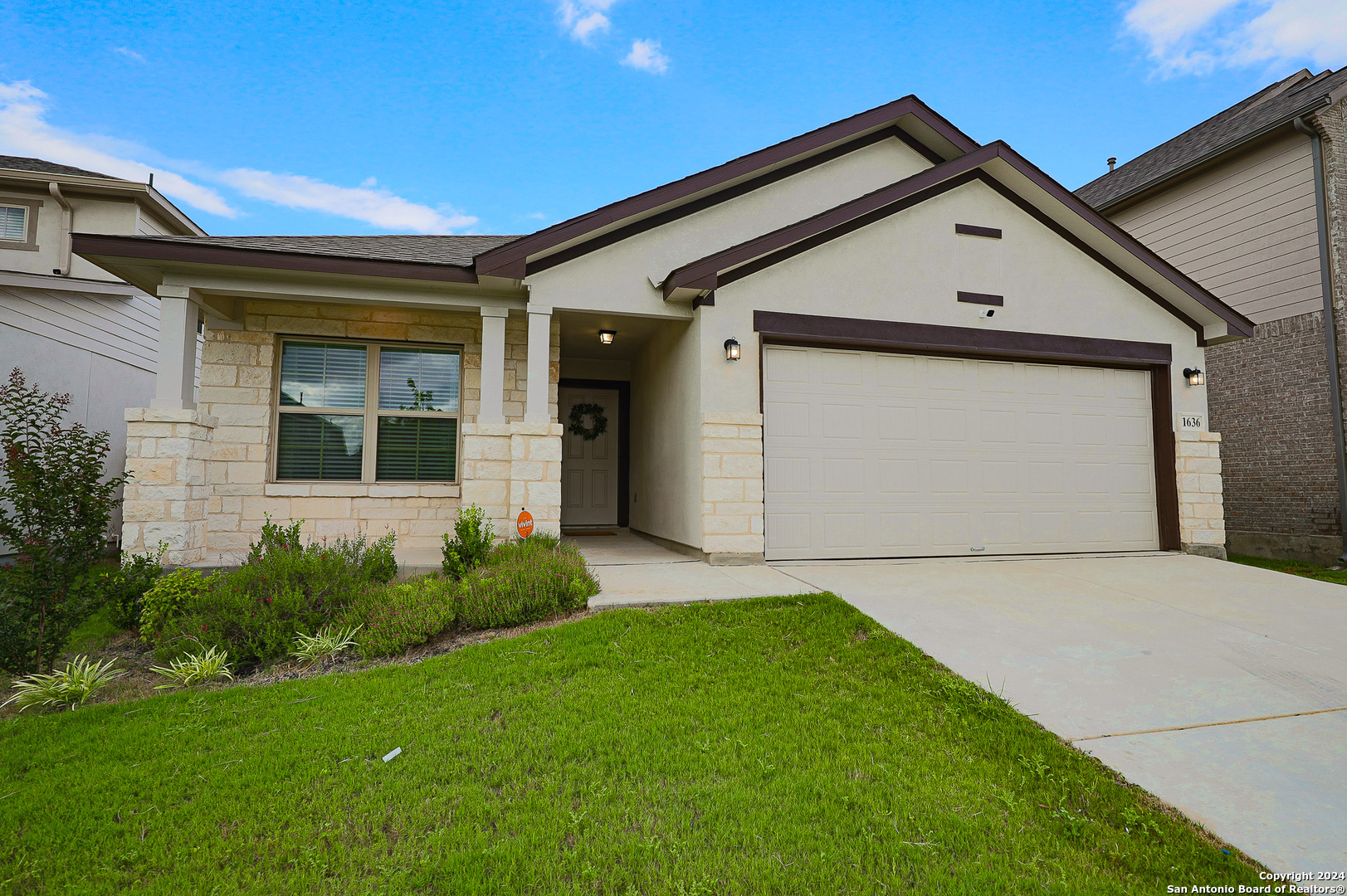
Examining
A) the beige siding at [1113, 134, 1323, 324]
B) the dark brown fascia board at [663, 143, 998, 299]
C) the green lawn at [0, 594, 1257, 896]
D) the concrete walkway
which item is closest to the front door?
the concrete walkway

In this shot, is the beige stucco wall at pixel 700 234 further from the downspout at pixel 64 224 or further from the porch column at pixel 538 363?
the downspout at pixel 64 224

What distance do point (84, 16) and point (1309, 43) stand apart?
25296mm

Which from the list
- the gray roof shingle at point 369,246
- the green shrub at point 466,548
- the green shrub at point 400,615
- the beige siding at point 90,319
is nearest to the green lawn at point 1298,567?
the green shrub at point 466,548

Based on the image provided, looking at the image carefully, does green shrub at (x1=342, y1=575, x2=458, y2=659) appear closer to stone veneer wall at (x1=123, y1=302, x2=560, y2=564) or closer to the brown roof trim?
stone veneer wall at (x1=123, y1=302, x2=560, y2=564)

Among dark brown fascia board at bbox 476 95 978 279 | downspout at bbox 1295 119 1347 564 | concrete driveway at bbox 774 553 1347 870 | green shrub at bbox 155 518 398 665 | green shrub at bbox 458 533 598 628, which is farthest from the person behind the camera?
downspout at bbox 1295 119 1347 564

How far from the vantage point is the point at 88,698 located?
12.6 ft

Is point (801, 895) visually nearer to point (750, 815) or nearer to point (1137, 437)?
point (750, 815)

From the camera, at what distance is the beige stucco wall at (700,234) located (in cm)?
715

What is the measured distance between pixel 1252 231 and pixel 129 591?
16.1 metres

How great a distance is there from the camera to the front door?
11.3 metres

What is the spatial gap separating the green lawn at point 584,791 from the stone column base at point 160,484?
3444 millimetres

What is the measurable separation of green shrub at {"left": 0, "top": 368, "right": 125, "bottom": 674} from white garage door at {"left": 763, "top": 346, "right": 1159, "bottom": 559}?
5889mm

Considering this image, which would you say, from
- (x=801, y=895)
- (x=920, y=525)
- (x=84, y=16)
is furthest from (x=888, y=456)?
(x=84, y=16)

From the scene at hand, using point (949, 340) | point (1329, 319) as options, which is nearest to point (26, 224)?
point (949, 340)
